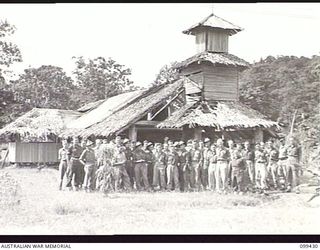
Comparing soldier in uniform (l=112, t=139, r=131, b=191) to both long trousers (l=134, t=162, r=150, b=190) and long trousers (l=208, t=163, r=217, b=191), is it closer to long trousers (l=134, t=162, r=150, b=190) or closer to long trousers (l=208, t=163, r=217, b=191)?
long trousers (l=134, t=162, r=150, b=190)

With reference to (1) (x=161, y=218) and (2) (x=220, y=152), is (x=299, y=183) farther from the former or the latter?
(1) (x=161, y=218)

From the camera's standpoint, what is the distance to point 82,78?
5.59m

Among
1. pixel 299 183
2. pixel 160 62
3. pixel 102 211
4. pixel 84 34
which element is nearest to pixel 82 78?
pixel 84 34

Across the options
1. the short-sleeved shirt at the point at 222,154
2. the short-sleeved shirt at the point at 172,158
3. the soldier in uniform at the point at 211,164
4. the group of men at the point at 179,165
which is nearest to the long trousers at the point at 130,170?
the group of men at the point at 179,165

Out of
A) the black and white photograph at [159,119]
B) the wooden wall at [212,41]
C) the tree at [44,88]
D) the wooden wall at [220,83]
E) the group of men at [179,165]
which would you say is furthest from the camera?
the wooden wall at [220,83]

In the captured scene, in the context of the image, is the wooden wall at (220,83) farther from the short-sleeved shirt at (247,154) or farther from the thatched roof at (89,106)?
the thatched roof at (89,106)

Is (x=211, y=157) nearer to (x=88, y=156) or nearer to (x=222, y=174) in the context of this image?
(x=222, y=174)

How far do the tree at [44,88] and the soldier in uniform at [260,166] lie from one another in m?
1.86

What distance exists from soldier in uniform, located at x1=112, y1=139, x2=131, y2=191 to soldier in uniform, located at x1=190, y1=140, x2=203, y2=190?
2.08 feet

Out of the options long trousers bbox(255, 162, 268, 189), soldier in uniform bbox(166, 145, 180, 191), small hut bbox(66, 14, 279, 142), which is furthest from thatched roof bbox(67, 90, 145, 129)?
long trousers bbox(255, 162, 268, 189)

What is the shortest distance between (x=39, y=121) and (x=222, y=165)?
1816mm

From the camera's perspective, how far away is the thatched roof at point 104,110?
5.71 metres

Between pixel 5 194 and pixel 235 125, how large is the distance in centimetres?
224

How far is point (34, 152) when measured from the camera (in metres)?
5.84
